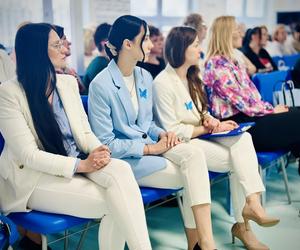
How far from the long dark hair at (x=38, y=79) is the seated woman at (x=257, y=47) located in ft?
10.2

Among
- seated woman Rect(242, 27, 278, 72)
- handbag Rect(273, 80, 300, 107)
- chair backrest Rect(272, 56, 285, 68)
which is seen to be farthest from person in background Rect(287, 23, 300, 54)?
handbag Rect(273, 80, 300, 107)

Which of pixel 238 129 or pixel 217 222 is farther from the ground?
pixel 238 129

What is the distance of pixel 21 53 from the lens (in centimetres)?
199

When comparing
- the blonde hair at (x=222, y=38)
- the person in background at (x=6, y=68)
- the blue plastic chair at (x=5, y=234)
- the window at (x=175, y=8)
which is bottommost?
the blue plastic chair at (x=5, y=234)

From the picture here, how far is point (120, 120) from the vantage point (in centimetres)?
230

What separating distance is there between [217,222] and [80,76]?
1397mm

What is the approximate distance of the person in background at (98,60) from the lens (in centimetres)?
313

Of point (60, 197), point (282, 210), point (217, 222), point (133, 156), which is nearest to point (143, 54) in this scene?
point (133, 156)

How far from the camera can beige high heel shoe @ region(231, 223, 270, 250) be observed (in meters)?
2.40

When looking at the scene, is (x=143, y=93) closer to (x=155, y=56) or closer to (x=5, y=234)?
(x=5, y=234)

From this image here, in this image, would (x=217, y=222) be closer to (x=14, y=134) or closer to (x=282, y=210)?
(x=282, y=210)

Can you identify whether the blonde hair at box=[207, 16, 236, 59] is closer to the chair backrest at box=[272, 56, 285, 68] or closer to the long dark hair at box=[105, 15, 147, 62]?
the long dark hair at box=[105, 15, 147, 62]

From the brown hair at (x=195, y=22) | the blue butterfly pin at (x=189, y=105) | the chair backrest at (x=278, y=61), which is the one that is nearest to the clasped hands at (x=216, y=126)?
the blue butterfly pin at (x=189, y=105)

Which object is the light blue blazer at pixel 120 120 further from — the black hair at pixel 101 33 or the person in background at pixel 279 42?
the person in background at pixel 279 42
